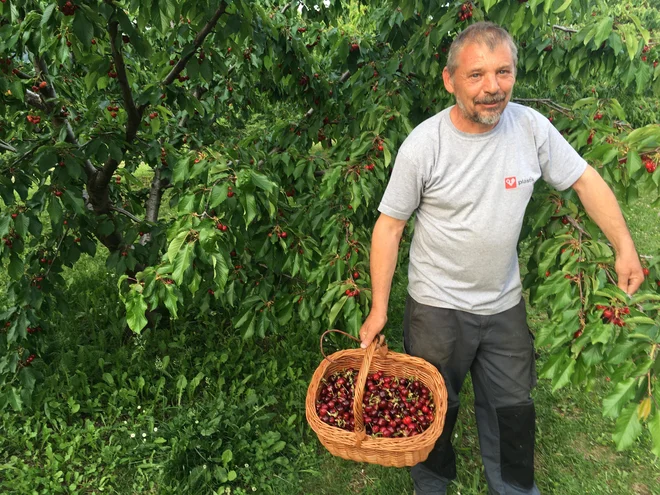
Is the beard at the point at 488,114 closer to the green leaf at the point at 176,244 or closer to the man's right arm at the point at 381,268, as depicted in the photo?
the man's right arm at the point at 381,268

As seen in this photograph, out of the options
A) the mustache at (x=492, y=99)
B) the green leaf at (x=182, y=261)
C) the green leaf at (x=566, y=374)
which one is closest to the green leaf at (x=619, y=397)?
the green leaf at (x=566, y=374)

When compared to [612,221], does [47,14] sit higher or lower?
higher

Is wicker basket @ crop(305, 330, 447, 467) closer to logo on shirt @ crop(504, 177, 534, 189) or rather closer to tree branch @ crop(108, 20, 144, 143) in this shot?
logo on shirt @ crop(504, 177, 534, 189)

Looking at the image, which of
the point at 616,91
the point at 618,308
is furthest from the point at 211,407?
the point at 616,91

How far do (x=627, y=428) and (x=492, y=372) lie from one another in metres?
0.90

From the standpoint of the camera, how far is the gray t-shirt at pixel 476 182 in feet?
6.38

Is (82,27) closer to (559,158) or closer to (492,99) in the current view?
(492,99)

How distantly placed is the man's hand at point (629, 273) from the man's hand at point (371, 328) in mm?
926

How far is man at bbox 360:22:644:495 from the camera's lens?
1.90 metres

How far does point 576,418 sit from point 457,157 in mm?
2488

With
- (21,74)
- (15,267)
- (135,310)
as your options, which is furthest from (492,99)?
(21,74)

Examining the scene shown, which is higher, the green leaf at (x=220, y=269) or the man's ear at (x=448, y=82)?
the man's ear at (x=448, y=82)

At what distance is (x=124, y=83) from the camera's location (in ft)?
8.74

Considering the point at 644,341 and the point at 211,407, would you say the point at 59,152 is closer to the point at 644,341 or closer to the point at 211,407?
the point at 211,407
